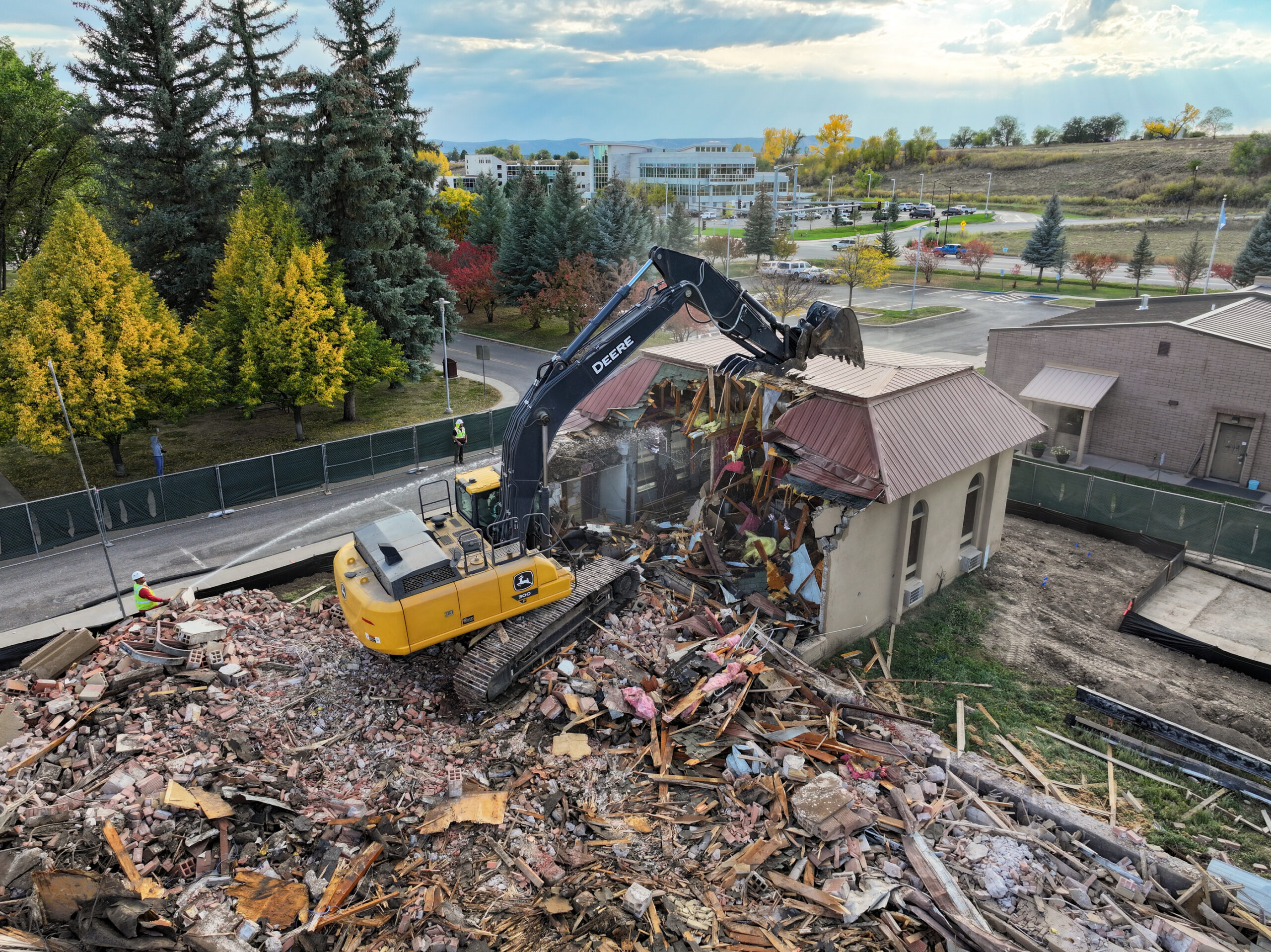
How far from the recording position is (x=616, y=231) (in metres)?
44.7

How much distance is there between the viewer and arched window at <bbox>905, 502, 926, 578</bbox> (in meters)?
17.1

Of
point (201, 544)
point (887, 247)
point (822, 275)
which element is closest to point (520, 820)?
point (201, 544)

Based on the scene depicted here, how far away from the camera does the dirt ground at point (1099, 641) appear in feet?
47.2

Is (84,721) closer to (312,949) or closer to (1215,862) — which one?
(312,949)

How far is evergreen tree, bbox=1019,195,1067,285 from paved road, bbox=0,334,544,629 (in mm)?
51150

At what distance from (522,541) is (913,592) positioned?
913 centimetres

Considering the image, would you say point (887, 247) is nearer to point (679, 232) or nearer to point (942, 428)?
point (679, 232)

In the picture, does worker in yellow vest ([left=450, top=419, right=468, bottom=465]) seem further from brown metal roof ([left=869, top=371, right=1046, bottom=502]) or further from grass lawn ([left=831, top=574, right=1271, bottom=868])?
grass lawn ([left=831, top=574, right=1271, bottom=868])

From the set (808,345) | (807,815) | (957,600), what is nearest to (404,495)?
(808,345)

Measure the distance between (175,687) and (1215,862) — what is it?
48.4ft

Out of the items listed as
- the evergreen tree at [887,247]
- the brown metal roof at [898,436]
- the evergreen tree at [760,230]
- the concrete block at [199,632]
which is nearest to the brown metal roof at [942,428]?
the brown metal roof at [898,436]

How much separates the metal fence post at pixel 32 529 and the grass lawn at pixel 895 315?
42344mm

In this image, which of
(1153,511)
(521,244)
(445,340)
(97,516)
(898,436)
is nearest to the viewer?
(898,436)

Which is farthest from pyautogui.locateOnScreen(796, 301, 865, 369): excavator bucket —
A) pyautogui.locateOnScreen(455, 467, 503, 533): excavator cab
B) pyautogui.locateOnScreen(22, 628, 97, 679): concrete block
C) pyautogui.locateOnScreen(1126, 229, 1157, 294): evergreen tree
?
pyautogui.locateOnScreen(1126, 229, 1157, 294): evergreen tree
